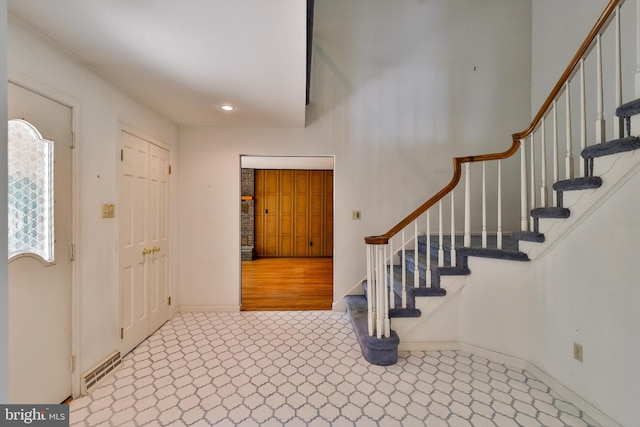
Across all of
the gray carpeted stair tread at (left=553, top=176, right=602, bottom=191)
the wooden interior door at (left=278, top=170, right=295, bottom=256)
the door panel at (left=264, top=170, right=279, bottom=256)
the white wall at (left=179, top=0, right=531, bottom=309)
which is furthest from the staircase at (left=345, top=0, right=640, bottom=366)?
the door panel at (left=264, top=170, right=279, bottom=256)

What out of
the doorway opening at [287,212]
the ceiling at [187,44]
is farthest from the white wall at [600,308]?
the doorway opening at [287,212]

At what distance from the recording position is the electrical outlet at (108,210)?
2021 mm

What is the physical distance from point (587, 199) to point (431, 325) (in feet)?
4.97

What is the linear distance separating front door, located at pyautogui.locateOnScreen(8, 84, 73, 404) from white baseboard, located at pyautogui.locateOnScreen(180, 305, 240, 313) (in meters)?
1.49

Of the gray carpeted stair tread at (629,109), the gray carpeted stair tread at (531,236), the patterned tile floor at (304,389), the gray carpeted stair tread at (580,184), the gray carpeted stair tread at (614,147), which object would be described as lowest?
the patterned tile floor at (304,389)

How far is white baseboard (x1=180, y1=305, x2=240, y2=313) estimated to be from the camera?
324 centimetres

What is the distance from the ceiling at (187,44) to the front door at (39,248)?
435mm

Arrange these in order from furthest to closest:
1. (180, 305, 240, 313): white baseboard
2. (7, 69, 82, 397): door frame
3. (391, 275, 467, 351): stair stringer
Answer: (180, 305, 240, 313): white baseboard → (391, 275, 467, 351): stair stringer → (7, 69, 82, 397): door frame

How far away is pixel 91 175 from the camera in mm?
1903

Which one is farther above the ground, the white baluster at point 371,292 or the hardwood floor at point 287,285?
the white baluster at point 371,292

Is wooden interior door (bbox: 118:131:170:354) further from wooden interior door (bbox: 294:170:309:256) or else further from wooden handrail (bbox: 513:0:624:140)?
wooden interior door (bbox: 294:170:309:256)

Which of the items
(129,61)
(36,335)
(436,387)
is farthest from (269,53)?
(436,387)

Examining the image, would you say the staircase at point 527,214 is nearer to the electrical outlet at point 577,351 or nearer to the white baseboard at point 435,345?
the white baseboard at point 435,345

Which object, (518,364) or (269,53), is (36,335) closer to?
(269,53)
